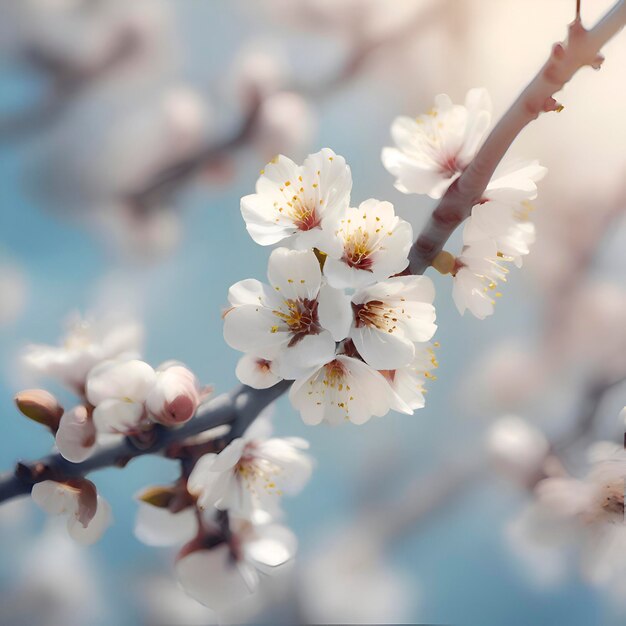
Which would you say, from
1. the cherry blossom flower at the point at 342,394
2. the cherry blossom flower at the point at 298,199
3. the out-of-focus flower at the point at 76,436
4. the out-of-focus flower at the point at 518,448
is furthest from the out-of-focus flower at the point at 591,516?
the out-of-focus flower at the point at 76,436

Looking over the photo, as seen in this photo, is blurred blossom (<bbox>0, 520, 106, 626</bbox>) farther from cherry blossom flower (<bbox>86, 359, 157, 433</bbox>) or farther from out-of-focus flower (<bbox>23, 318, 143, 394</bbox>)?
cherry blossom flower (<bbox>86, 359, 157, 433</bbox>)

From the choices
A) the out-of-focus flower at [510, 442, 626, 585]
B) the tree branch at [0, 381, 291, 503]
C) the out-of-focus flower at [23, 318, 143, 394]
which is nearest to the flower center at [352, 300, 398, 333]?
the tree branch at [0, 381, 291, 503]

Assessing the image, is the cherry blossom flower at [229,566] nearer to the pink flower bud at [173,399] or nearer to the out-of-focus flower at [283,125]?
the pink flower bud at [173,399]

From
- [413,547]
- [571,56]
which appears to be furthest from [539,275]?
[571,56]

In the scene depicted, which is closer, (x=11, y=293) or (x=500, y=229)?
(x=500, y=229)

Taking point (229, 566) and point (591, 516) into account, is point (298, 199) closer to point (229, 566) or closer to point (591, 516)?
point (229, 566)

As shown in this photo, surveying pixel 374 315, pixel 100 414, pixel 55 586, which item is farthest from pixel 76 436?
pixel 55 586
